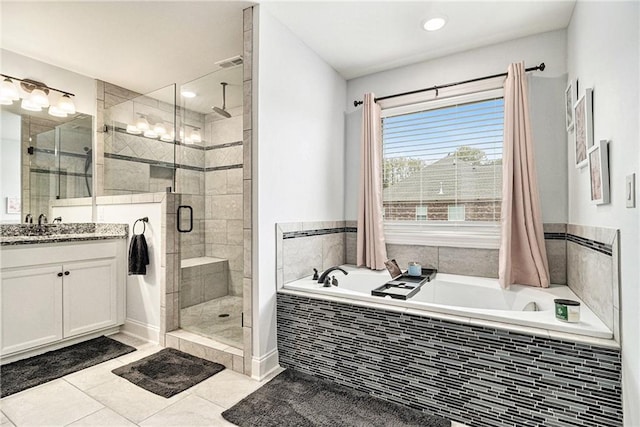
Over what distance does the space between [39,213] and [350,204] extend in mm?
2957

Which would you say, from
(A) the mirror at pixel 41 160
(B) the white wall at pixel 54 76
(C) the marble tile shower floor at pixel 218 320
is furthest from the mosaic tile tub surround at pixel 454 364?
(B) the white wall at pixel 54 76

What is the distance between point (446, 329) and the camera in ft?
5.77

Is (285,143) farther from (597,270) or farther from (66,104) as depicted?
(66,104)

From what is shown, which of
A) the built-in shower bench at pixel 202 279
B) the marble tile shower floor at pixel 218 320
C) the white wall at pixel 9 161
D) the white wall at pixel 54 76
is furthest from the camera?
the white wall at pixel 54 76

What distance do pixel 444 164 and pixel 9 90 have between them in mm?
3881

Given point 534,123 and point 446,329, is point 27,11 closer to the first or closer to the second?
point 446,329

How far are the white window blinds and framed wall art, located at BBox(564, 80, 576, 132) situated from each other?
1.44 feet

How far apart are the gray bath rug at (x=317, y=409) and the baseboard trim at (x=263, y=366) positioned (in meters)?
0.11

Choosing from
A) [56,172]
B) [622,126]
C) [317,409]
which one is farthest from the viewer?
[56,172]

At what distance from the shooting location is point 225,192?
259 cm

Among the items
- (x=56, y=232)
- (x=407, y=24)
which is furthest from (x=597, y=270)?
(x=56, y=232)

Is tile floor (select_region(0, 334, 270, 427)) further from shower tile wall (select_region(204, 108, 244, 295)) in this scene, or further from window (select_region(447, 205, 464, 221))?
window (select_region(447, 205, 464, 221))

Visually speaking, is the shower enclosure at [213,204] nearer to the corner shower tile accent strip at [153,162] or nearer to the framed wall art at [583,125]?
the corner shower tile accent strip at [153,162]

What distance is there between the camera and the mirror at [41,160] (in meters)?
2.74
